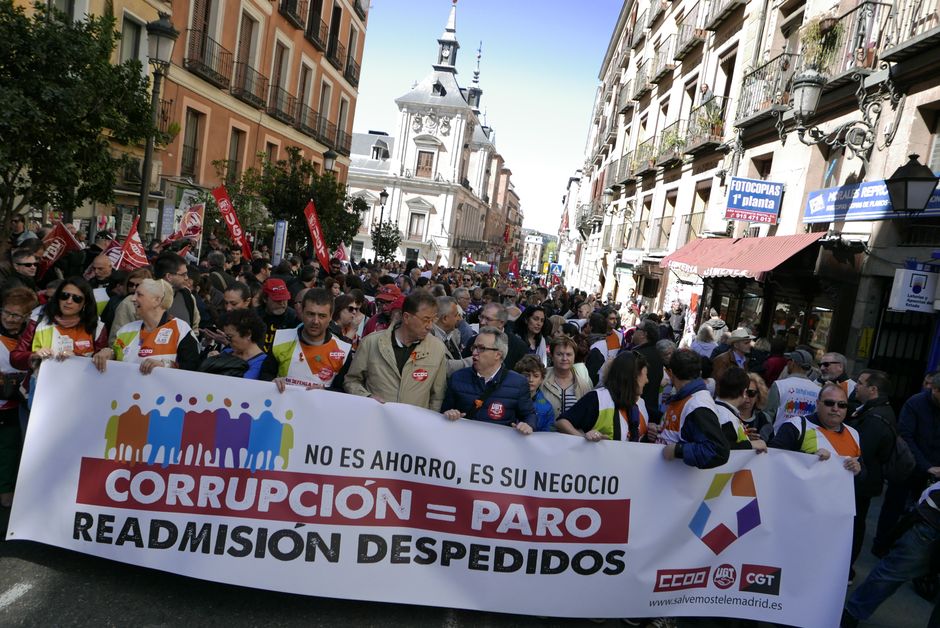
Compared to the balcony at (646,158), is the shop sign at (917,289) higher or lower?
lower

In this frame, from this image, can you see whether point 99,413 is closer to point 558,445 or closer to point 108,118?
point 558,445

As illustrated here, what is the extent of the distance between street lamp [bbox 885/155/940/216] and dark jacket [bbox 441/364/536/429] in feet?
20.9

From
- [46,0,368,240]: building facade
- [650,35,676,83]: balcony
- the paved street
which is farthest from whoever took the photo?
[650,35,676,83]: balcony

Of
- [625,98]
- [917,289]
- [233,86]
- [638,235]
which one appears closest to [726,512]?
[917,289]

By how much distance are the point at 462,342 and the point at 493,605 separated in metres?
3.85

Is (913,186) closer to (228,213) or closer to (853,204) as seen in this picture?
(853,204)

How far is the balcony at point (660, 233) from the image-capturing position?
21703mm

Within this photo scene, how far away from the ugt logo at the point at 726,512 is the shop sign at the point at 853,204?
22.6 ft

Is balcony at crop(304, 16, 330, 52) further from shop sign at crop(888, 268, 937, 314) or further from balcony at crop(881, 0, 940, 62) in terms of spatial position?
shop sign at crop(888, 268, 937, 314)

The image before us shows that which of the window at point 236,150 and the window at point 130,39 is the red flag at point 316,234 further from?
the window at point 236,150

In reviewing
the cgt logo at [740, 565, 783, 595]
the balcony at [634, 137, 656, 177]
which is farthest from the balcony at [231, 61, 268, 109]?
the cgt logo at [740, 565, 783, 595]

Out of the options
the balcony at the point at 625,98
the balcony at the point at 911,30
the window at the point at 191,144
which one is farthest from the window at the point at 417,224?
the balcony at the point at 911,30

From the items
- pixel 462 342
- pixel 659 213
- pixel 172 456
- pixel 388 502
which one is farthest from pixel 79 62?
pixel 659 213

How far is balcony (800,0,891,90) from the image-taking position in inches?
458
